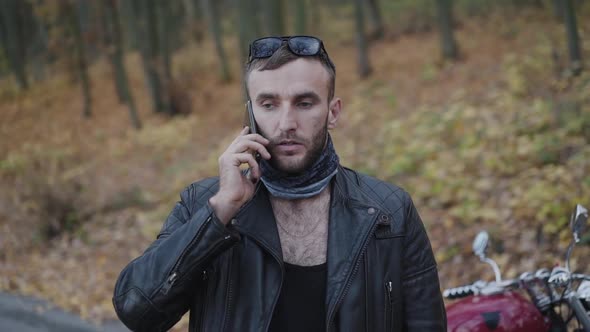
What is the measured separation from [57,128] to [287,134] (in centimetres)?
2183

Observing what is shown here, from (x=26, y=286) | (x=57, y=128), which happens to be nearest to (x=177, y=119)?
(x=57, y=128)

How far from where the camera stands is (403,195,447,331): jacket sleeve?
2369 mm

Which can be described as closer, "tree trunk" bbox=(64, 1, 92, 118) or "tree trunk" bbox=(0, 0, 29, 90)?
"tree trunk" bbox=(64, 1, 92, 118)

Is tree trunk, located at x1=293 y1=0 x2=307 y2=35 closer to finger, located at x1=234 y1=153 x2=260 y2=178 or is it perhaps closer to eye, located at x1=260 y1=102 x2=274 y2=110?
eye, located at x1=260 y1=102 x2=274 y2=110

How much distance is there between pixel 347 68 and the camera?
19.0 m

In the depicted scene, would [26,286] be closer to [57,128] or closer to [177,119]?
[177,119]

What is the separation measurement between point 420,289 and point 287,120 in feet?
3.08

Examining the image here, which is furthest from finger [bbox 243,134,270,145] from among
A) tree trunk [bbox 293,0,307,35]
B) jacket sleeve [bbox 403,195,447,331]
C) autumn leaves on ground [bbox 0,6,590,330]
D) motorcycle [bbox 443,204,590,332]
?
tree trunk [bbox 293,0,307,35]

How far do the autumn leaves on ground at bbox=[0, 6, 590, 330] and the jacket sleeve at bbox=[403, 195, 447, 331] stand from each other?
10.6ft

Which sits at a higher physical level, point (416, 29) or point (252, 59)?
point (416, 29)

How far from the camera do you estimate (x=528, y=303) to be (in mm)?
2918

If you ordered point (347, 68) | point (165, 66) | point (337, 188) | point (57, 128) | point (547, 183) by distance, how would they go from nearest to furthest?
1. point (337, 188)
2. point (547, 183)
3. point (347, 68)
4. point (165, 66)
5. point (57, 128)

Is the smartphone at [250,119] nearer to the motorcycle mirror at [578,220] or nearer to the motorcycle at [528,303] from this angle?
the motorcycle at [528,303]

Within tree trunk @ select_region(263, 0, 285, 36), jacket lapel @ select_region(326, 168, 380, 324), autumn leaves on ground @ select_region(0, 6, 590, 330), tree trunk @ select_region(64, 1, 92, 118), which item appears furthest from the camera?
tree trunk @ select_region(64, 1, 92, 118)
